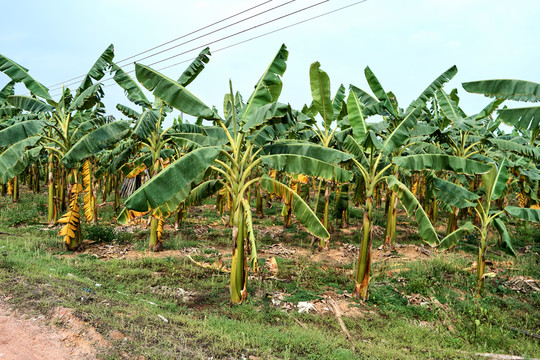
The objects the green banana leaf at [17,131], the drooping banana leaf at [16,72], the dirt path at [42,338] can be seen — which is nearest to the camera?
the dirt path at [42,338]

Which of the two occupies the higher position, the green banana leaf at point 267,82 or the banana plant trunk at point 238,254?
the green banana leaf at point 267,82

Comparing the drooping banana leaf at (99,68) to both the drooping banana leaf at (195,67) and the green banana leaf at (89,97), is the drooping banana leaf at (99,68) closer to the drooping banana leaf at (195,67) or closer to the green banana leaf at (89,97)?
the green banana leaf at (89,97)

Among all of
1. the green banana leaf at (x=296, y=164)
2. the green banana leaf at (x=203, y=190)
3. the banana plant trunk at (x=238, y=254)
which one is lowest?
the banana plant trunk at (x=238, y=254)

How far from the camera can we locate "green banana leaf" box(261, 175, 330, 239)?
20.9 feet

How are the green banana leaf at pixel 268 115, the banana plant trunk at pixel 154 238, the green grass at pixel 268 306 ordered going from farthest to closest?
1. the banana plant trunk at pixel 154 238
2. the green banana leaf at pixel 268 115
3. the green grass at pixel 268 306

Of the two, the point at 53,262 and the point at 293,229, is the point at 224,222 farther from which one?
the point at 53,262

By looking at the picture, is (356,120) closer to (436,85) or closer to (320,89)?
(320,89)

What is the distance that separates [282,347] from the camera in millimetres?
4926

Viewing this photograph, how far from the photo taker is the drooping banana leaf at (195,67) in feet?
26.2

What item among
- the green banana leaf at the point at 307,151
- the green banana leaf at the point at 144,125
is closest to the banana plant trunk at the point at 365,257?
the green banana leaf at the point at 307,151

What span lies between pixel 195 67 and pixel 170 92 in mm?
1822

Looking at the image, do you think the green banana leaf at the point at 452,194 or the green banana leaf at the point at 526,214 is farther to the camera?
the green banana leaf at the point at 526,214

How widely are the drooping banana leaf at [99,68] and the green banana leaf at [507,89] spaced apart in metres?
9.77

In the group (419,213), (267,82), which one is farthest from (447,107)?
(267,82)
